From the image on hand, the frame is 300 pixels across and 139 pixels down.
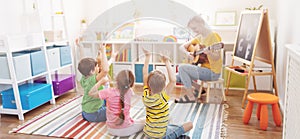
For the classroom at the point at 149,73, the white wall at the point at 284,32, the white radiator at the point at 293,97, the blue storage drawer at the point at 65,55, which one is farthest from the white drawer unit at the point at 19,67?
the white wall at the point at 284,32

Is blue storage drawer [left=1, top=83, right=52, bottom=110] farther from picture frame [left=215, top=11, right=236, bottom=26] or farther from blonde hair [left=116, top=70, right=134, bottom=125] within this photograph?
picture frame [left=215, top=11, right=236, bottom=26]

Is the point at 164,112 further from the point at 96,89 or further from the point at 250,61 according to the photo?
the point at 250,61

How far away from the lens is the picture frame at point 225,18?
12.7ft

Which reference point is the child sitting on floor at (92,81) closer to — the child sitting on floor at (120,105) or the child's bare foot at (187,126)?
the child sitting on floor at (120,105)

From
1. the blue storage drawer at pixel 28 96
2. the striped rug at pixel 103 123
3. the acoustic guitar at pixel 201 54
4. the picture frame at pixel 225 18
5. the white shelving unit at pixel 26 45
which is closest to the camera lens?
the acoustic guitar at pixel 201 54

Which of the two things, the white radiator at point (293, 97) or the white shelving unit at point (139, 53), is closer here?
the white radiator at point (293, 97)

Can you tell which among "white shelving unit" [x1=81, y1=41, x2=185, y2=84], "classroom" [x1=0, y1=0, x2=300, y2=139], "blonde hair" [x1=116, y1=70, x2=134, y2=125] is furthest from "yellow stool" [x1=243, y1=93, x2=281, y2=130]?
"blonde hair" [x1=116, y1=70, x2=134, y2=125]

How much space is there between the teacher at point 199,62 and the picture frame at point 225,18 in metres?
1.91

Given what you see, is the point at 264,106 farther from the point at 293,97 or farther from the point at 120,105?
the point at 120,105

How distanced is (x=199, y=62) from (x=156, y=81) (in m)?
0.36

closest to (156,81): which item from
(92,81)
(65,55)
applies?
(92,81)

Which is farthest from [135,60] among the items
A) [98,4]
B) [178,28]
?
[98,4]

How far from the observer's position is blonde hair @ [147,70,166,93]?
183cm

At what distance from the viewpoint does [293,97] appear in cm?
165
